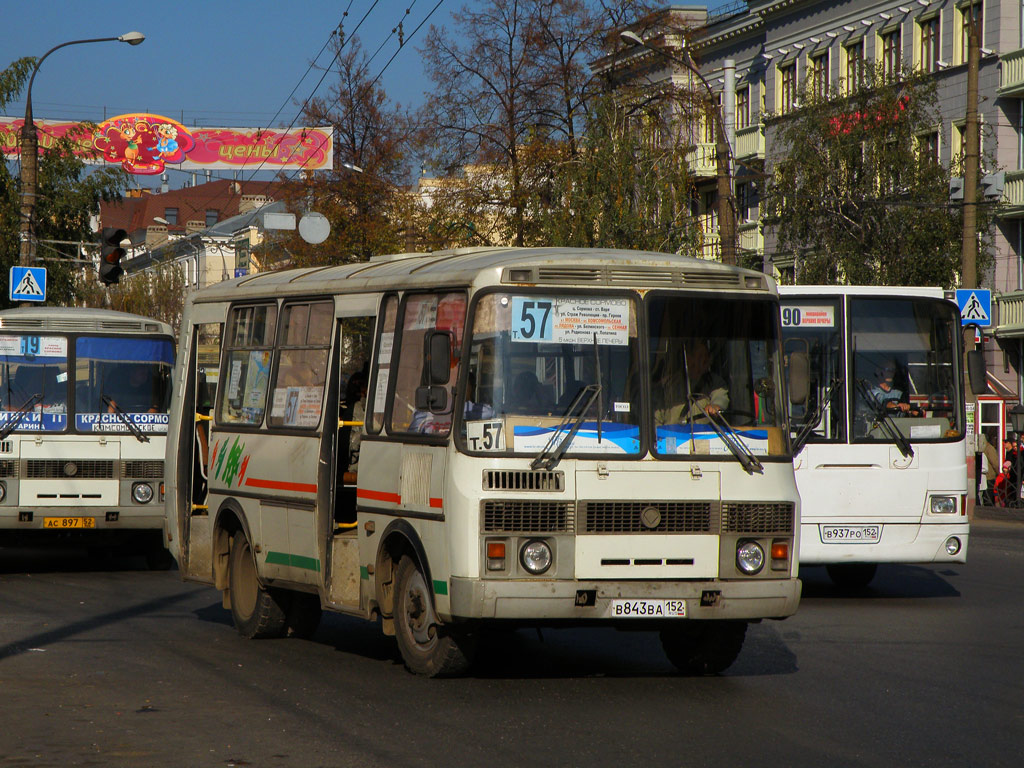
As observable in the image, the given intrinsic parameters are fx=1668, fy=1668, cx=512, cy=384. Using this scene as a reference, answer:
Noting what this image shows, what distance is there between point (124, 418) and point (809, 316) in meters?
7.39

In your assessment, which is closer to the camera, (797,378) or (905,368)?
(797,378)

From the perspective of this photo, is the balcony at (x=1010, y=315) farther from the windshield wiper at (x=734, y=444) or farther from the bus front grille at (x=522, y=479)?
the bus front grille at (x=522, y=479)

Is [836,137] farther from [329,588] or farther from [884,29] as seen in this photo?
[329,588]

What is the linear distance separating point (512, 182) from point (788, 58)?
16.1 metres

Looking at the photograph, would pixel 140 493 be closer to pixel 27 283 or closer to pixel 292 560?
pixel 292 560

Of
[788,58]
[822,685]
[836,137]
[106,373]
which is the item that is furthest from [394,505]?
[788,58]

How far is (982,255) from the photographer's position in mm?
35938

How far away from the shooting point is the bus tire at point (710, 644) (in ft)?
33.5

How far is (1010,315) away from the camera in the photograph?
42.2 m

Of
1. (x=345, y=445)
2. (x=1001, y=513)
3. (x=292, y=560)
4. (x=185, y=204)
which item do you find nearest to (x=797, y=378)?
(x=345, y=445)

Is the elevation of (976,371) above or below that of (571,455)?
above

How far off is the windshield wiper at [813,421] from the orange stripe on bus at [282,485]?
535 centimetres

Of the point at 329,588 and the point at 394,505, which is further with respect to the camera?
the point at 329,588

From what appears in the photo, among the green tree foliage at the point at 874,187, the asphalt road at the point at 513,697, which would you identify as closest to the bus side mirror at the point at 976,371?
the asphalt road at the point at 513,697
